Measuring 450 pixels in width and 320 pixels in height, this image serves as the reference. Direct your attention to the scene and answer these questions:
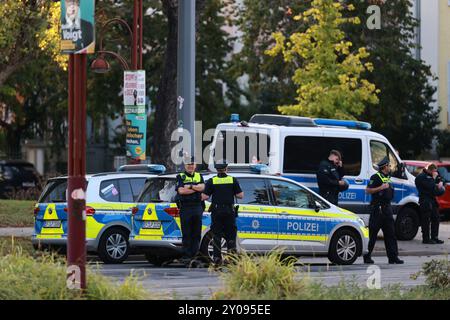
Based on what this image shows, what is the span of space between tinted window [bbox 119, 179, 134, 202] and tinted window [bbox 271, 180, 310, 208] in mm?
2483

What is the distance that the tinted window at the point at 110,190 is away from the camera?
18.2 m

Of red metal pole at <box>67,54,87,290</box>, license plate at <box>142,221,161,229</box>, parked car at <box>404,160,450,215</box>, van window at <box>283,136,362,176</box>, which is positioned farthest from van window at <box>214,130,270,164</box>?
red metal pole at <box>67,54,87,290</box>

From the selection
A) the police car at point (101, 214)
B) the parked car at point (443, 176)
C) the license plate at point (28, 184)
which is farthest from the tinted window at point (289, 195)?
the license plate at point (28, 184)

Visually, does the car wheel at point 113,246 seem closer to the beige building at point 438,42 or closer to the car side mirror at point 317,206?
the car side mirror at point 317,206

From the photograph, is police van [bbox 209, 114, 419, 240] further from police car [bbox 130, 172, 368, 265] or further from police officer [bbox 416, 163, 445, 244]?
police car [bbox 130, 172, 368, 265]

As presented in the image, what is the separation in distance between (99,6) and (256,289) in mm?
29771

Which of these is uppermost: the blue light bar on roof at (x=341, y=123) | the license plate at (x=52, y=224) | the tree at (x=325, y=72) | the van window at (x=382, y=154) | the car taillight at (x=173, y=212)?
the tree at (x=325, y=72)

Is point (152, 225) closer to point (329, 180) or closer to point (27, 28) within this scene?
point (329, 180)

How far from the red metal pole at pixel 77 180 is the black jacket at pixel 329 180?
11.7m

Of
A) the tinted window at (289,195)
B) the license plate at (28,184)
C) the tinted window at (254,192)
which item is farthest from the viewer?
the license plate at (28,184)

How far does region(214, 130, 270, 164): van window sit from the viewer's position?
21.3 m

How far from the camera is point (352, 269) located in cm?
1712

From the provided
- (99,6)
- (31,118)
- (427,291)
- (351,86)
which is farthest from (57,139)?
(427,291)

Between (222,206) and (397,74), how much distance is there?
1104 inches
